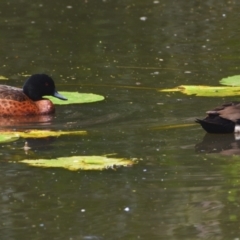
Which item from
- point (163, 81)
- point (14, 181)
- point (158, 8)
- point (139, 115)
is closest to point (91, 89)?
point (163, 81)

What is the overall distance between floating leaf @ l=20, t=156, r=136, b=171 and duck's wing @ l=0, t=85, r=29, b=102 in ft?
9.87

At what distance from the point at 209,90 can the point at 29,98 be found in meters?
1.98

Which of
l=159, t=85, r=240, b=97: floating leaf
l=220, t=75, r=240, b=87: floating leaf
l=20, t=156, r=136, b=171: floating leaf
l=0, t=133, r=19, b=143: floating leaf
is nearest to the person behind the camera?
l=20, t=156, r=136, b=171: floating leaf

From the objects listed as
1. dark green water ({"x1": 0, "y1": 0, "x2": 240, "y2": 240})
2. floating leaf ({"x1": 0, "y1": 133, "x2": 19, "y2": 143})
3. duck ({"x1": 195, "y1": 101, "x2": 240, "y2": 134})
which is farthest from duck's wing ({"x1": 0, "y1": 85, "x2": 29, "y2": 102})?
duck ({"x1": 195, "y1": 101, "x2": 240, "y2": 134})

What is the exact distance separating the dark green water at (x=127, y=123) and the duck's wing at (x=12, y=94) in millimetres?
548

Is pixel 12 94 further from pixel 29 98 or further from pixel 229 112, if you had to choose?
pixel 229 112

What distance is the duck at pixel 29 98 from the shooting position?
11.1 meters

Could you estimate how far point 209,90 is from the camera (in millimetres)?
11289

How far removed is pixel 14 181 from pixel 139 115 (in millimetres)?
2924

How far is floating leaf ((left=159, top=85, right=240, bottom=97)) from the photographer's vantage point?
36.7 ft

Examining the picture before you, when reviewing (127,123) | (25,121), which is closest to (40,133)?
(127,123)

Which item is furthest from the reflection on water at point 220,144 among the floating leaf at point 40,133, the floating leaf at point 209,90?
the floating leaf at point 209,90

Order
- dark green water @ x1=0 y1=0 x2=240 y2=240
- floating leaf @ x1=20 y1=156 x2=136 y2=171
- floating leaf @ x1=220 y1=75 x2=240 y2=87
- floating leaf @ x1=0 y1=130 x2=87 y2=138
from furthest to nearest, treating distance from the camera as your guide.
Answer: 1. floating leaf @ x1=220 y1=75 x2=240 y2=87
2. floating leaf @ x1=0 y1=130 x2=87 y2=138
3. floating leaf @ x1=20 y1=156 x2=136 y2=171
4. dark green water @ x1=0 y1=0 x2=240 y2=240

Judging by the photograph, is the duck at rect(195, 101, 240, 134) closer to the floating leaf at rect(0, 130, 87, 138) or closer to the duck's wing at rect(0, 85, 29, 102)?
the floating leaf at rect(0, 130, 87, 138)
